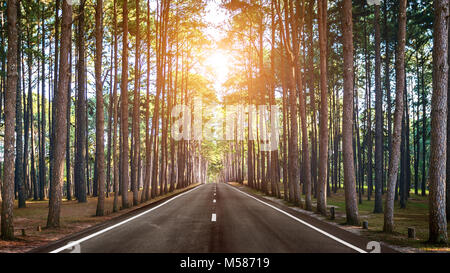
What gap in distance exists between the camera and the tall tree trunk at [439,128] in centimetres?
891

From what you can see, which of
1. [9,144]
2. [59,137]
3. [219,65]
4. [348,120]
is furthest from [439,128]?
[219,65]

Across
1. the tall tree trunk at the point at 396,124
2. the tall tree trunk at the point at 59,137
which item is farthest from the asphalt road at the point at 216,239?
the tall tree trunk at the point at 59,137

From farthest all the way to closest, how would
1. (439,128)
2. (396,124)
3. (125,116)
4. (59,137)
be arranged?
(125,116) → (59,137) → (396,124) → (439,128)

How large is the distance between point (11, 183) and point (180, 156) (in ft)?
112

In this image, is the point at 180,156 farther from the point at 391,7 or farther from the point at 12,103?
the point at 12,103

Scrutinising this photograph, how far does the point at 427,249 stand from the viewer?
8047 millimetres

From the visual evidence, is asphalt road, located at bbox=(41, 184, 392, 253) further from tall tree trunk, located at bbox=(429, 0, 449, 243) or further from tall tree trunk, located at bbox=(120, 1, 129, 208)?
tall tree trunk, located at bbox=(120, 1, 129, 208)

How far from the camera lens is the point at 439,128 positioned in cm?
898

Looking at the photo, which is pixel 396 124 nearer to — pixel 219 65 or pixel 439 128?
pixel 439 128

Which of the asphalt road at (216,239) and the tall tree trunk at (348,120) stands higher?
the tall tree trunk at (348,120)

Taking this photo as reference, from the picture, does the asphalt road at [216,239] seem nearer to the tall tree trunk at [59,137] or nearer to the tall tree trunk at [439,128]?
the tall tree trunk at [439,128]

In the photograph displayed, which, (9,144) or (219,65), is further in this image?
(219,65)
